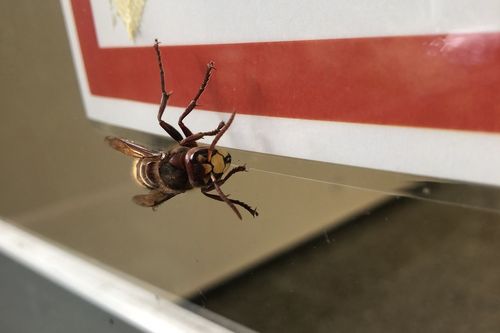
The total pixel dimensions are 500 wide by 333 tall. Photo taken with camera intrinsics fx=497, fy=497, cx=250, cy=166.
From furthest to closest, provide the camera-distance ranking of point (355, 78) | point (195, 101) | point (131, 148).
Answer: point (131, 148) < point (195, 101) < point (355, 78)

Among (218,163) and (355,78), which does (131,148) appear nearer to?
(218,163)

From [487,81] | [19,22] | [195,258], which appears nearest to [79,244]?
[195,258]

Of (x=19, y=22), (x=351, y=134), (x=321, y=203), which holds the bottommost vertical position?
(x=321, y=203)

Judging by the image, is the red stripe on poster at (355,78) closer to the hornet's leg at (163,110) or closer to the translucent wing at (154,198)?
the hornet's leg at (163,110)

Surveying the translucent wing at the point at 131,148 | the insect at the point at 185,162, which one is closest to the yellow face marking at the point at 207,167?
the insect at the point at 185,162

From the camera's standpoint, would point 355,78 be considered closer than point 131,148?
Yes

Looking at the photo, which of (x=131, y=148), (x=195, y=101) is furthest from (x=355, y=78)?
(x=131, y=148)

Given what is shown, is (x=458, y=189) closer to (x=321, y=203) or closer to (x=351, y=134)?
(x=351, y=134)
